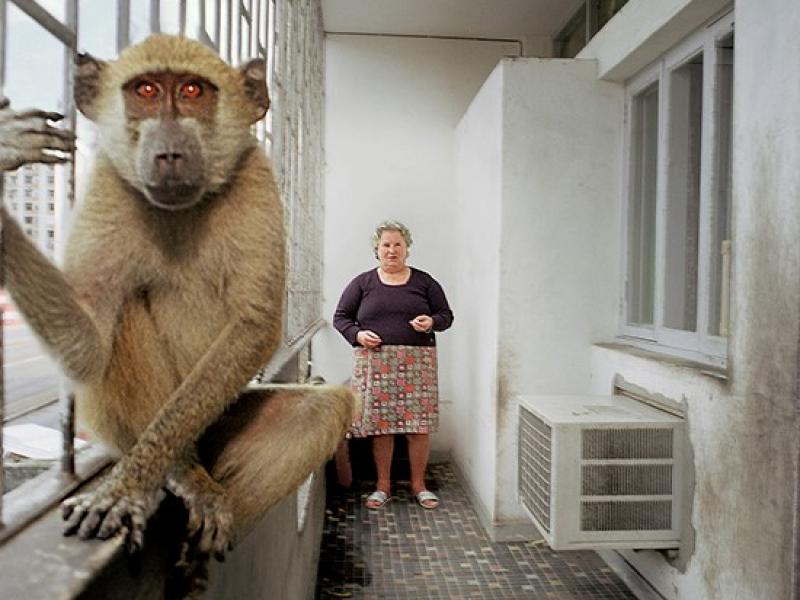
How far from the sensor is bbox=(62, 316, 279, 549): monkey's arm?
39.6 inches

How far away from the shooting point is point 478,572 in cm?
383

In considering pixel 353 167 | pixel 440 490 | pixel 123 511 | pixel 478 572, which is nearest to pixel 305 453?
pixel 123 511

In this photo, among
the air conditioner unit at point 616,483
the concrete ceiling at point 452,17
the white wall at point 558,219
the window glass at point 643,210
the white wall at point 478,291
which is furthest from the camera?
the concrete ceiling at point 452,17

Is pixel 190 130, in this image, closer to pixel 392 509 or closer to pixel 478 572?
pixel 478 572

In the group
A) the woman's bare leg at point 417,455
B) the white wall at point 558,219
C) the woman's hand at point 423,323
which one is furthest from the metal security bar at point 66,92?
the woman's bare leg at point 417,455

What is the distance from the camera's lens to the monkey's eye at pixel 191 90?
1136 mm

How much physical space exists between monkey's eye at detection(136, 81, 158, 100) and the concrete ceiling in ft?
→ 15.7

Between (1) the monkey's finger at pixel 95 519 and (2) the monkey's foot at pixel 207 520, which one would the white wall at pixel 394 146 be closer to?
(2) the monkey's foot at pixel 207 520

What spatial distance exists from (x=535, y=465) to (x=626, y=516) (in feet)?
1.54

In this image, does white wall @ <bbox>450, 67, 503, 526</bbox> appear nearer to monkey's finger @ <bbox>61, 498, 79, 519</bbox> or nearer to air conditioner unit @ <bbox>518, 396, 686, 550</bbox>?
air conditioner unit @ <bbox>518, 396, 686, 550</bbox>

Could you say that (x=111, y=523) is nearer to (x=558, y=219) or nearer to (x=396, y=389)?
(x=558, y=219)

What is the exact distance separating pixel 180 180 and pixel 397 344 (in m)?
3.83

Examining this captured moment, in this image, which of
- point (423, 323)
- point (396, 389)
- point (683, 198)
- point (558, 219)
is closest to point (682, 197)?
point (683, 198)

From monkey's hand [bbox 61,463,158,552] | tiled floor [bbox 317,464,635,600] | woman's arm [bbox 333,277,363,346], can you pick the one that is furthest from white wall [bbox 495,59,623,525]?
monkey's hand [bbox 61,463,158,552]
